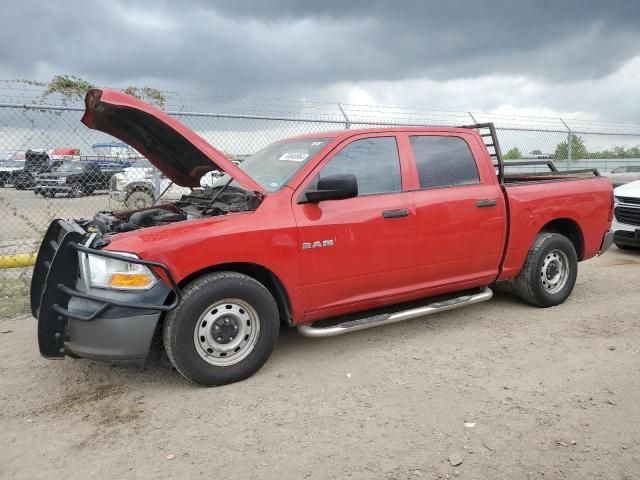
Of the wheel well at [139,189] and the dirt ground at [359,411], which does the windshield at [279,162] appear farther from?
the wheel well at [139,189]

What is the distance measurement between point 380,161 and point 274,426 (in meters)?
2.26

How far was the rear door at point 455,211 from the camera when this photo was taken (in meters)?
4.36

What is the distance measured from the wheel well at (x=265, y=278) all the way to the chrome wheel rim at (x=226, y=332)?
0.25 metres

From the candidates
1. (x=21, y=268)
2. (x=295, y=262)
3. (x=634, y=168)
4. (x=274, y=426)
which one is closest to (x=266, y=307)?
(x=295, y=262)

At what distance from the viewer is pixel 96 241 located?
3.43 meters

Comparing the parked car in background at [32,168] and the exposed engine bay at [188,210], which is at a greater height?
the parked car in background at [32,168]

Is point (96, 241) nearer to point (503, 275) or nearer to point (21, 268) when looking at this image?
point (503, 275)

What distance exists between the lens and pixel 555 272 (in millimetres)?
5301

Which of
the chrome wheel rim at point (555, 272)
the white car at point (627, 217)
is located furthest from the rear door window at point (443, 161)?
the white car at point (627, 217)

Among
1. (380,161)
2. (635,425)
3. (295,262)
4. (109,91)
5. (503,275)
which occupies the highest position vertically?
(109,91)

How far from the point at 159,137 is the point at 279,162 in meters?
0.98

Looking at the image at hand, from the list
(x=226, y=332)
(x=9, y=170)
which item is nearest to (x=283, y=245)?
(x=226, y=332)

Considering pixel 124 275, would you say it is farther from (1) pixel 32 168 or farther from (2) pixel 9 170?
(1) pixel 32 168

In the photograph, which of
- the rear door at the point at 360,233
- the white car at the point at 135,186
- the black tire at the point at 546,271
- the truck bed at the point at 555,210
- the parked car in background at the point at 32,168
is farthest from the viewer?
the white car at the point at 135,186
